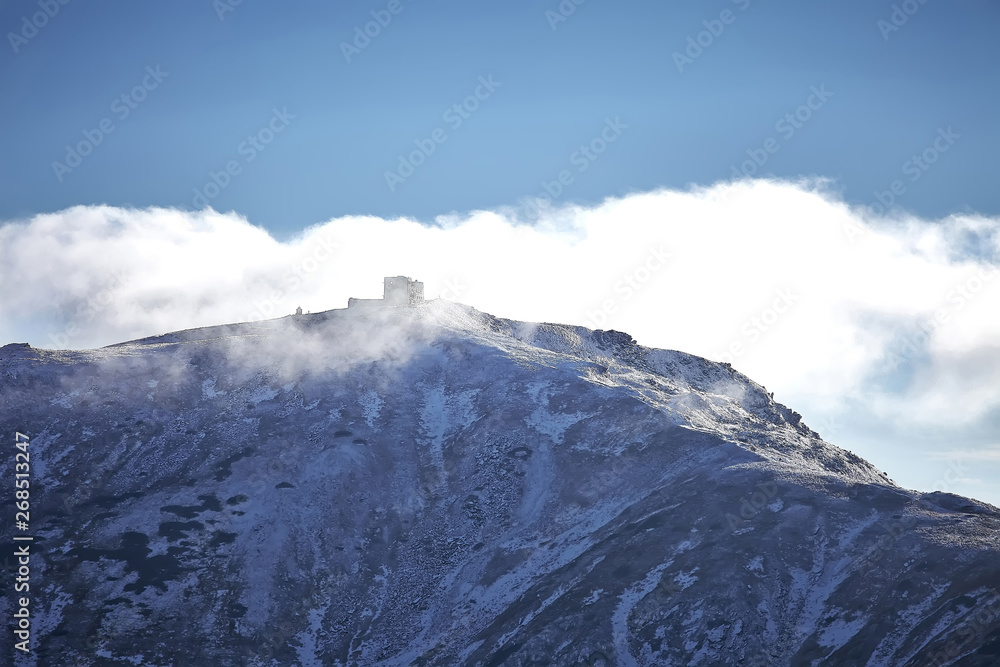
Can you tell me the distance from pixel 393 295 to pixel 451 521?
58357 mm

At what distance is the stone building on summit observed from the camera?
532 ft

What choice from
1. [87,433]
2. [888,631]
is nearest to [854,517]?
[888,631]

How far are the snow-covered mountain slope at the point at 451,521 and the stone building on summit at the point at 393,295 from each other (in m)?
13.4

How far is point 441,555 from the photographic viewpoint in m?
110

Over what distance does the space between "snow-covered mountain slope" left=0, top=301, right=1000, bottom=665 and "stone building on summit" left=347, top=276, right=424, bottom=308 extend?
43.9 feet

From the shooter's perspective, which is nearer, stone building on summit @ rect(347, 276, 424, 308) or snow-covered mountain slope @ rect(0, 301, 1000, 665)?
snow-covered mountain slope @ rect(0, 301, 1000, 665)

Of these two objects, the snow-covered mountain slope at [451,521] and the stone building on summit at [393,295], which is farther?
the stone building on summit at [393,295]

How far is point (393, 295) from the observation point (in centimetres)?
16275

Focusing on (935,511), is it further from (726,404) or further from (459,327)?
(459,327)

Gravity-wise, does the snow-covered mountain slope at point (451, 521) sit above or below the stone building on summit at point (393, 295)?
below

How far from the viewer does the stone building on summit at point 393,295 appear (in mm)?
162125

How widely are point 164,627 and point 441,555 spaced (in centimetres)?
3127

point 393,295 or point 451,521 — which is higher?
point 393,295

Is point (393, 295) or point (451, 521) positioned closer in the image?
point (451, 521)
